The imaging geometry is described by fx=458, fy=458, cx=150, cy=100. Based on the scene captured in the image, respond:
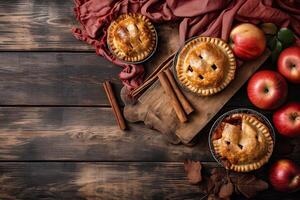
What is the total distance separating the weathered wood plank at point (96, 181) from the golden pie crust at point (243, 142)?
141 mm

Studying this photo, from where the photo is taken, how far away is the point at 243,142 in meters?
1.87

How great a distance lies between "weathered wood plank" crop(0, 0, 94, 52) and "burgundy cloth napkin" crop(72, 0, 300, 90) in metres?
0.05

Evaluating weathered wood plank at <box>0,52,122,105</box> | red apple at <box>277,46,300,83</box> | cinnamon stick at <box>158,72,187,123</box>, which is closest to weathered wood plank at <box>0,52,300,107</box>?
weathered wood plank at <box>0,52,122,105</box>

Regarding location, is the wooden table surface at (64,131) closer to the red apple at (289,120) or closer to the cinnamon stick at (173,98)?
the cinnamon stick at (173,98)

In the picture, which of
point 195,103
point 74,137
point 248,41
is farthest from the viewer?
point 74,137

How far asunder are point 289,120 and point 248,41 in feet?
1.19

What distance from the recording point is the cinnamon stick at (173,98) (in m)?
1.92

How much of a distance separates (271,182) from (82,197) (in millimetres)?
822

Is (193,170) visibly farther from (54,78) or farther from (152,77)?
(54,78)

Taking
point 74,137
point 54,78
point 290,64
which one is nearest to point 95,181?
point 74,137

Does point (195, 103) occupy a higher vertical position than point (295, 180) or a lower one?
higher

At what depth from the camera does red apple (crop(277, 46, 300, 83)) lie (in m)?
1.86

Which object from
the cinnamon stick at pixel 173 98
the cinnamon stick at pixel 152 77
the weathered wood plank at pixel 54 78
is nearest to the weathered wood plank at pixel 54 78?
the weathered wood plank at pixel 54 78

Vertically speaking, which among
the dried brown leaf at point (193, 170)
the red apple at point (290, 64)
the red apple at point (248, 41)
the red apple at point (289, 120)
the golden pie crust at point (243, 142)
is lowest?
the dried brown leaf at point (193, 170)
